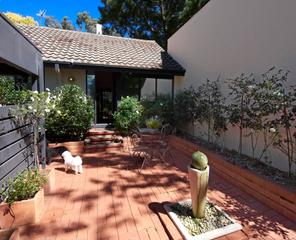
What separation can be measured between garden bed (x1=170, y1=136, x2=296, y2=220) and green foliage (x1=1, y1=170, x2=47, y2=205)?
136 inches

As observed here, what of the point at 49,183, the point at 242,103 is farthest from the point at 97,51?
the point at 49,183

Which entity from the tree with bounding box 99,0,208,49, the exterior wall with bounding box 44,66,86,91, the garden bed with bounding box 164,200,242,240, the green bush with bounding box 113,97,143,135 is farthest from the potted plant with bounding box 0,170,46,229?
the tree with bounding box 99,0,208,49

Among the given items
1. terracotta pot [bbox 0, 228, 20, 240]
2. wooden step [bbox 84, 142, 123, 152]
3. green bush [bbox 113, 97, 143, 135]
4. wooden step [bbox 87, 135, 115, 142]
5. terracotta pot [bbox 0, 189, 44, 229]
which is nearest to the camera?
terracotta pot [bbox 0, 228, 20, 240]

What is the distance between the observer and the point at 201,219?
105 inches

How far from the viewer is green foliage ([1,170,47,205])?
98.3 inches

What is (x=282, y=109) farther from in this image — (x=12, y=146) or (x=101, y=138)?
(x=101, y=138)

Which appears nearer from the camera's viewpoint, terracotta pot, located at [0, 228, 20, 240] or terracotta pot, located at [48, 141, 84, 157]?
terracotta pot, located at [0, 228, 20, 240]

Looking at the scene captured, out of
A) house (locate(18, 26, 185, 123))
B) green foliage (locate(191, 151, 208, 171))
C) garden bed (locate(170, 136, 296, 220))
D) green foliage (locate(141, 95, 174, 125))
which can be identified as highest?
house (locate(18, 26, 185, 123))

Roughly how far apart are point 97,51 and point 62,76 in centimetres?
183

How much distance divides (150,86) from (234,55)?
17.1 ft

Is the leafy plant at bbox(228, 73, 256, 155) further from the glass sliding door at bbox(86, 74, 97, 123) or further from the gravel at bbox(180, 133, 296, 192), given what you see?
the glass sliding door at bbox(86, 74, 97, 123)

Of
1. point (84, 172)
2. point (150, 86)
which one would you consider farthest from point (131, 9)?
point (84, 172)

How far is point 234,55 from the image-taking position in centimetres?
561

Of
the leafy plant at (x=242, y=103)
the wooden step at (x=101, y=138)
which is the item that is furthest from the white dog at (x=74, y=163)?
the leafy plant at (x=242, y=103)
